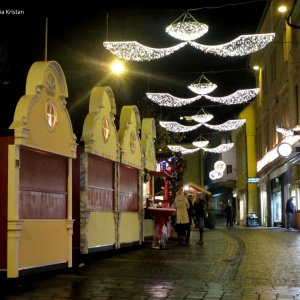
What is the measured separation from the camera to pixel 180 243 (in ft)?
65.8

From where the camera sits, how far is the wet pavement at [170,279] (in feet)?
29.6

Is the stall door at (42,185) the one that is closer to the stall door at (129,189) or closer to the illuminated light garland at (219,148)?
the stall door at (129,189)

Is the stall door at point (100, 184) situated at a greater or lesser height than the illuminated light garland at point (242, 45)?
lesser

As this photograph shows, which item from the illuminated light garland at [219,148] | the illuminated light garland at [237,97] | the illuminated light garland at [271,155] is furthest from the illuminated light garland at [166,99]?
the illuminated light garland at [219,148]

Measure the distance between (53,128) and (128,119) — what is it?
6.67 metres

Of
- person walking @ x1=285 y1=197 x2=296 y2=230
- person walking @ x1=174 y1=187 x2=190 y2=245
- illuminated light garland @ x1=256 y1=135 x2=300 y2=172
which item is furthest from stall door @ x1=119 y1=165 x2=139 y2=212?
person walking @ x1=285 y1=197 x2=296 y2=230

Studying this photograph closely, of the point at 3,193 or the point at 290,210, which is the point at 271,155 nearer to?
the point at 290,210

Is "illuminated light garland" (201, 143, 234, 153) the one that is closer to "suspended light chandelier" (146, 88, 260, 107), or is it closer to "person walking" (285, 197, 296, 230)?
"person walking" (285, 197, 296, 230)

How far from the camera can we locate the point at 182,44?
54.9ft

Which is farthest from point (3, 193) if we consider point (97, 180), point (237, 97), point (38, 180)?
point (237, 97)

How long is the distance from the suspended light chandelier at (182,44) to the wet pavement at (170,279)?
5774 millimetres

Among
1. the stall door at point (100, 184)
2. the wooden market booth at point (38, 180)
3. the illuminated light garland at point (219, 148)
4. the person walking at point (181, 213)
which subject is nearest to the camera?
the wooden market booth at point (38, 180)

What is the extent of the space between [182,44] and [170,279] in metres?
8.13

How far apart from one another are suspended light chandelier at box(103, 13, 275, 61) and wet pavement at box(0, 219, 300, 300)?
5.77 meters
